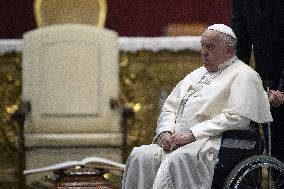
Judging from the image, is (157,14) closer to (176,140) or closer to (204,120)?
(204,120)

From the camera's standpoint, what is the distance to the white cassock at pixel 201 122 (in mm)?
4297

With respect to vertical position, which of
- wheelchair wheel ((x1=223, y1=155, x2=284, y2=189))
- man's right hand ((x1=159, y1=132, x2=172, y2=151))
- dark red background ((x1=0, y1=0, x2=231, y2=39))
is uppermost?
dark red background ((x1=0, y1=0, x2=231, y2=39))

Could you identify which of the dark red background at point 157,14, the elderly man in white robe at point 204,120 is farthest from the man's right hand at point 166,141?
the dark red background at point 157,14

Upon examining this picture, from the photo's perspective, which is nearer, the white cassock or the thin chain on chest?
the white cassock

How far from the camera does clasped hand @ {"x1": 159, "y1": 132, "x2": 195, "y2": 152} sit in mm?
4473

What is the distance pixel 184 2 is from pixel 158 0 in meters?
0.32

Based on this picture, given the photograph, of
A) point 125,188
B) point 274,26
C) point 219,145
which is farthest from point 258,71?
point 125,188

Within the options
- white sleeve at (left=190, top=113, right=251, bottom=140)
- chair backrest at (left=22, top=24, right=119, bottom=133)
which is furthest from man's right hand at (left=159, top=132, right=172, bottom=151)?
chair backrest at (left=22, top=24, right=119, bottom=133)

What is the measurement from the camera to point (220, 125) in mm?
4422

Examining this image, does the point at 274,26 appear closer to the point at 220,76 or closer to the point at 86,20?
the point at 220,76

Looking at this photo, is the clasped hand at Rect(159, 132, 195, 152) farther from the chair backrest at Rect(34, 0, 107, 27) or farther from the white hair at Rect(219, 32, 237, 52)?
the chair backrest at Rect(34, 0, 107, 27)

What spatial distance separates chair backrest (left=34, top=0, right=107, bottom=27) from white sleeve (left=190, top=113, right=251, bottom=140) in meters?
3.52

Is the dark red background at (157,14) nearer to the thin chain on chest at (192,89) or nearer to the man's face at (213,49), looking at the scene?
the thin chain on chest at (192,89)

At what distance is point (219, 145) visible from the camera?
14.4 feet
